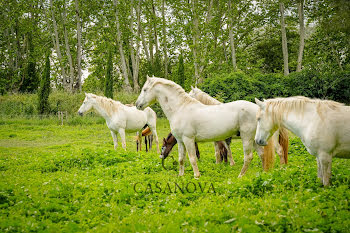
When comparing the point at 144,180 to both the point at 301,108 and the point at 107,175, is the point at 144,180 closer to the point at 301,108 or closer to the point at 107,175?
the point at 107,175

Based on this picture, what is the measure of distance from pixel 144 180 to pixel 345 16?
17558 mm

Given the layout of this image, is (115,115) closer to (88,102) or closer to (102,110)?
(102,110)

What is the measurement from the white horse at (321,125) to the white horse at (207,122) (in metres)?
1.21

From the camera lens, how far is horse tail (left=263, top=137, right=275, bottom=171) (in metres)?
6.57

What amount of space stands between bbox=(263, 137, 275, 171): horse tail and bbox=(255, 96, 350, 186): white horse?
139 centimetres

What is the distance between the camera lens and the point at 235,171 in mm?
7551

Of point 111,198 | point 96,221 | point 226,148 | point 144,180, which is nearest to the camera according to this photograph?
point 96,221

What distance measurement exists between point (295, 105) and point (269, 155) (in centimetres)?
191

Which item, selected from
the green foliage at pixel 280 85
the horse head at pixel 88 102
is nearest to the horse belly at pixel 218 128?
the horse head at pixel 88 102

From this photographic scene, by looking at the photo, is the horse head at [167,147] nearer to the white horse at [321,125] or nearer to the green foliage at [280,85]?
the white horse at [321,125]

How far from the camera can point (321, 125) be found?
14.9ft

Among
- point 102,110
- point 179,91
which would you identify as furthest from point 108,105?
point 179,91

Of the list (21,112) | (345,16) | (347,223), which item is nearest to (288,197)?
(347,223)

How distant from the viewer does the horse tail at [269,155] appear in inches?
259
